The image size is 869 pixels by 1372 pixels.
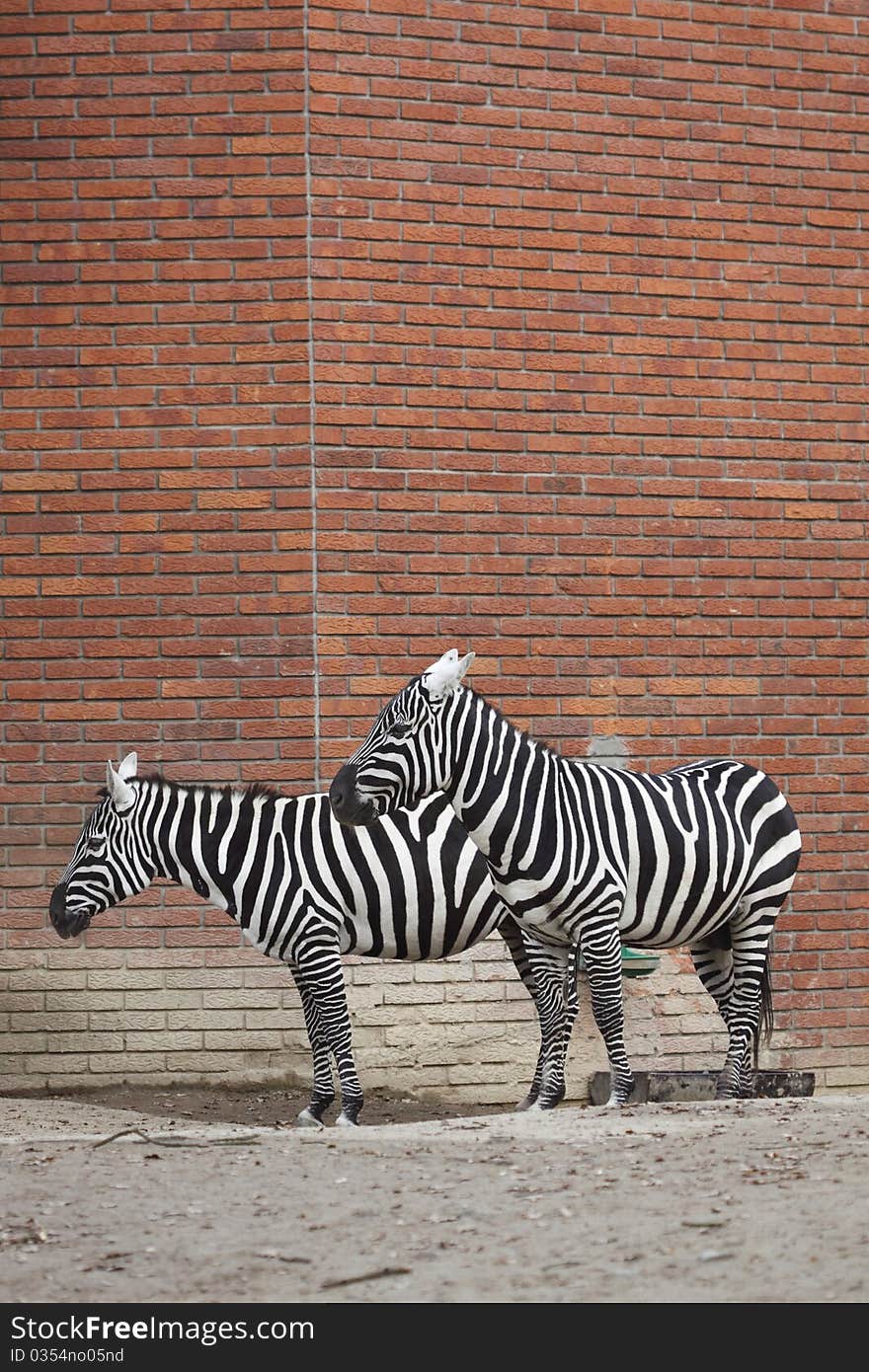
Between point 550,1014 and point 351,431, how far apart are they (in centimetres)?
344

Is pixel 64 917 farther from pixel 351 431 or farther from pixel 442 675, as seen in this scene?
pixel 351 431

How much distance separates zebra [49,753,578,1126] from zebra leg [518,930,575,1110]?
1 cm

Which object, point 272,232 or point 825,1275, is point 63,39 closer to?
point 272,232

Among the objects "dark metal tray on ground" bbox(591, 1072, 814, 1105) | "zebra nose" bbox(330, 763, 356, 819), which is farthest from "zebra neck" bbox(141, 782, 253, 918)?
"dark metal tray on ground" bbox(591, 1072, 814, 1105)

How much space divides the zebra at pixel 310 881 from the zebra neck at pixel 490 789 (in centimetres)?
48

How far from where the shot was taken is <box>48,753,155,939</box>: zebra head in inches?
340

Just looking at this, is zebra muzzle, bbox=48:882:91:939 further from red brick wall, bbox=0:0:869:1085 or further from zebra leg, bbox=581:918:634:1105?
zebra leg, bbox=581:918:634:1105

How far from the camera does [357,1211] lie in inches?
234

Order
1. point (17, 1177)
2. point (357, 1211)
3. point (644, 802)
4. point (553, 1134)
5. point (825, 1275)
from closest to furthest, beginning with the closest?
point (825, 1275) < point (357, 1211) < point (17, 1177) < point (553, 1134) < point (644, 802)

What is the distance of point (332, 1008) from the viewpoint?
8.50 m

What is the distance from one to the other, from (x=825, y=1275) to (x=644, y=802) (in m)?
3.99

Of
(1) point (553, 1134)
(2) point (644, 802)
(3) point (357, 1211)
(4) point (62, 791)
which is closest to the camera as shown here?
(3) point (357, 1211)

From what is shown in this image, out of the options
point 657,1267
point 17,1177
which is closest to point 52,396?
point 17,1177

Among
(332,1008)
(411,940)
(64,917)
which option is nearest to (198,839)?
(64,917)
